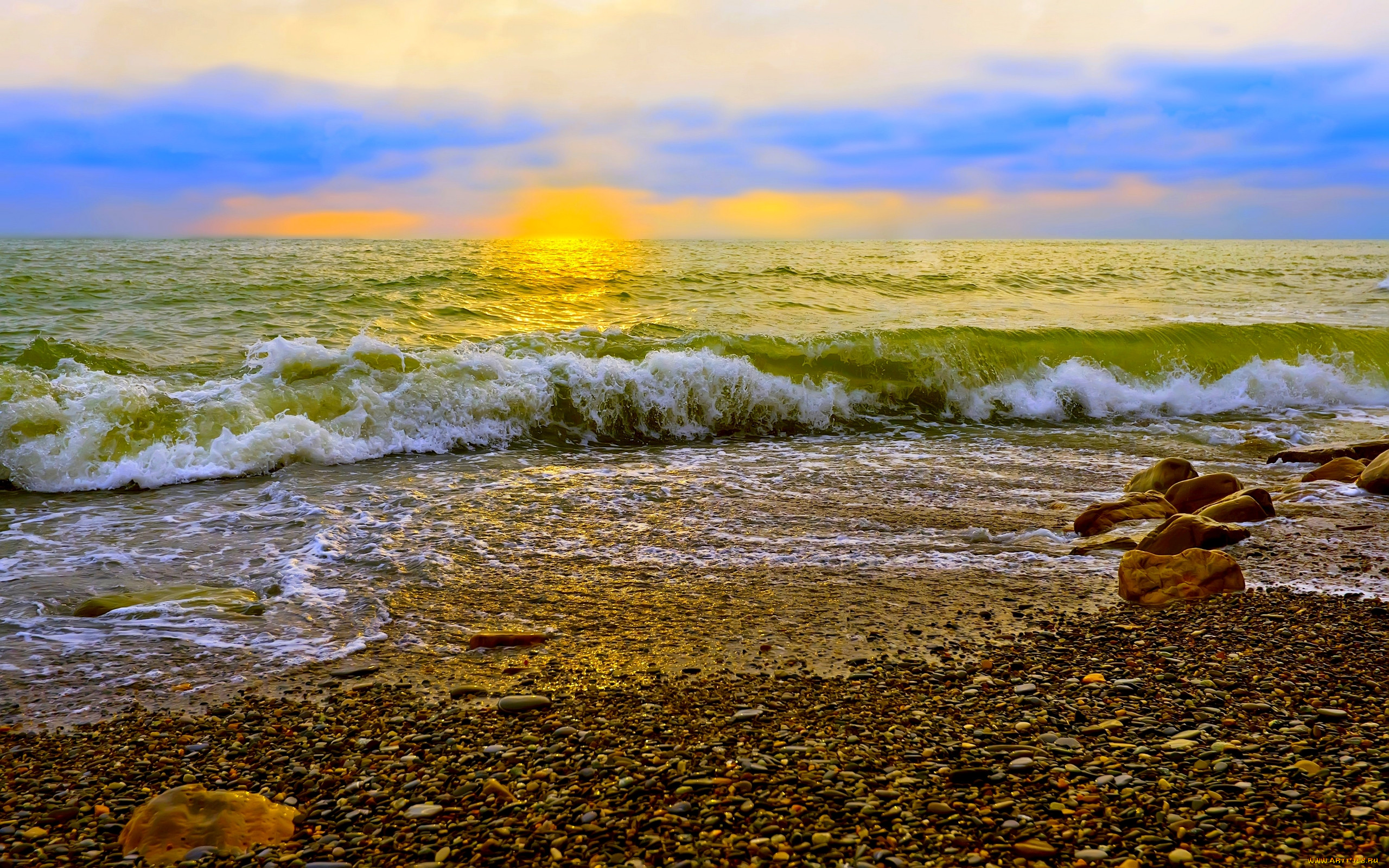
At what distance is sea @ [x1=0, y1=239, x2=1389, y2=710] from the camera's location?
498cm

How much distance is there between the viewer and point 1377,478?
6.61 meters

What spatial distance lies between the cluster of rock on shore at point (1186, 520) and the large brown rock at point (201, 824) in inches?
158

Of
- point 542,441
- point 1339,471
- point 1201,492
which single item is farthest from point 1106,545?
point 542,441

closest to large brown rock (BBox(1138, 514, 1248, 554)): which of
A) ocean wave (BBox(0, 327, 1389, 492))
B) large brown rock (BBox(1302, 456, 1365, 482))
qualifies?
large brown rock (BBox(1302, 456, 1365, 482))

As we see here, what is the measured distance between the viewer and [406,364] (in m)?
11.0

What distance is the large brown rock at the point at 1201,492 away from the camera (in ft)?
21.4

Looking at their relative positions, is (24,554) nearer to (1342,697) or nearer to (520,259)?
(1342,697)

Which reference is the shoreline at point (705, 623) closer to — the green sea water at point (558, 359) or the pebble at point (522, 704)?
the pebble at point (522, 704)

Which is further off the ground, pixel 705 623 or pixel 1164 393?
pixel 1164 393

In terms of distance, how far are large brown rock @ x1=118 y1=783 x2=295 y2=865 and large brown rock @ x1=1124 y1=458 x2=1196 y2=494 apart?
21.1ft

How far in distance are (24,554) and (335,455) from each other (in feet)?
10.7

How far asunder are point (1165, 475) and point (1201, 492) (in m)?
0.50

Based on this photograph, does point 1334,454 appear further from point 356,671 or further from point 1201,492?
point 356,671

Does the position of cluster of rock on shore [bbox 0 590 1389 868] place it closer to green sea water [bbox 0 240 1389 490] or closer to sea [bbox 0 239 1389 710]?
sea [bbox 0 239 1389 710]
